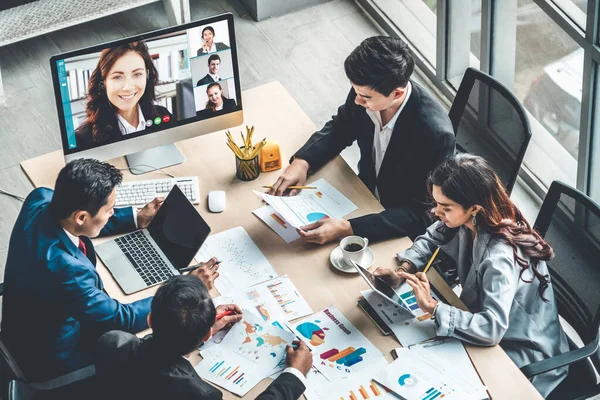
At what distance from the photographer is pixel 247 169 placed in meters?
3.41

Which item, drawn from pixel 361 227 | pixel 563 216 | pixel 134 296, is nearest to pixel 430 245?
pixel 361 227

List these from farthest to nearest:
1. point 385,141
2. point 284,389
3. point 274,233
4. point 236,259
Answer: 1. point 385,141
2. point 274,233
3. point 236,259
4. point 284,389

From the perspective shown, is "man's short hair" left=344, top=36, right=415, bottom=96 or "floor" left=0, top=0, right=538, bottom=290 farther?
"floor" left=0, top=0, right=538, bottom=290

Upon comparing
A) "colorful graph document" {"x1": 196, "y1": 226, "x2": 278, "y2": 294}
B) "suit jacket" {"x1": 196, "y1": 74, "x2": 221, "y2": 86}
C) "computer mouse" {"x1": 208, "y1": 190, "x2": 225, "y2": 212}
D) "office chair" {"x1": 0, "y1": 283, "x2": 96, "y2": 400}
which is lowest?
"office chair" {"x1": 0, "y1": 283, "x2": 96, "y2": 400}

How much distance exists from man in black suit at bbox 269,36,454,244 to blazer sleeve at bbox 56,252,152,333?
68 centimetres

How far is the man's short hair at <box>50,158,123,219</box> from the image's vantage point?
281 cm

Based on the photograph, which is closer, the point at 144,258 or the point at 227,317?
the point at 227,317

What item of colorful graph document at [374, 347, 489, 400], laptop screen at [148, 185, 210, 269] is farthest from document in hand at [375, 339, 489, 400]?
laptop screen at [148, 185, 210, 269]

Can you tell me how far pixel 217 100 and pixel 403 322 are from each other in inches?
45.5

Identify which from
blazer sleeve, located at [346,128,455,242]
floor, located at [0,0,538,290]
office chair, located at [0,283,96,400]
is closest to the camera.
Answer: office chair, located at [0,283,96,400]

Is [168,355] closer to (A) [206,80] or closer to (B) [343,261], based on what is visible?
(B) [343,261]

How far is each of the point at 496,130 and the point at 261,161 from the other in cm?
94

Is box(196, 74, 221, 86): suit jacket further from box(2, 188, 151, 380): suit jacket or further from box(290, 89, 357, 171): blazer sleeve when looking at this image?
box(2, 188, 151, 380): suit jacket

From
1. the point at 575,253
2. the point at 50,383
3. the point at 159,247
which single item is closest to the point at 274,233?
the point at 159,247
